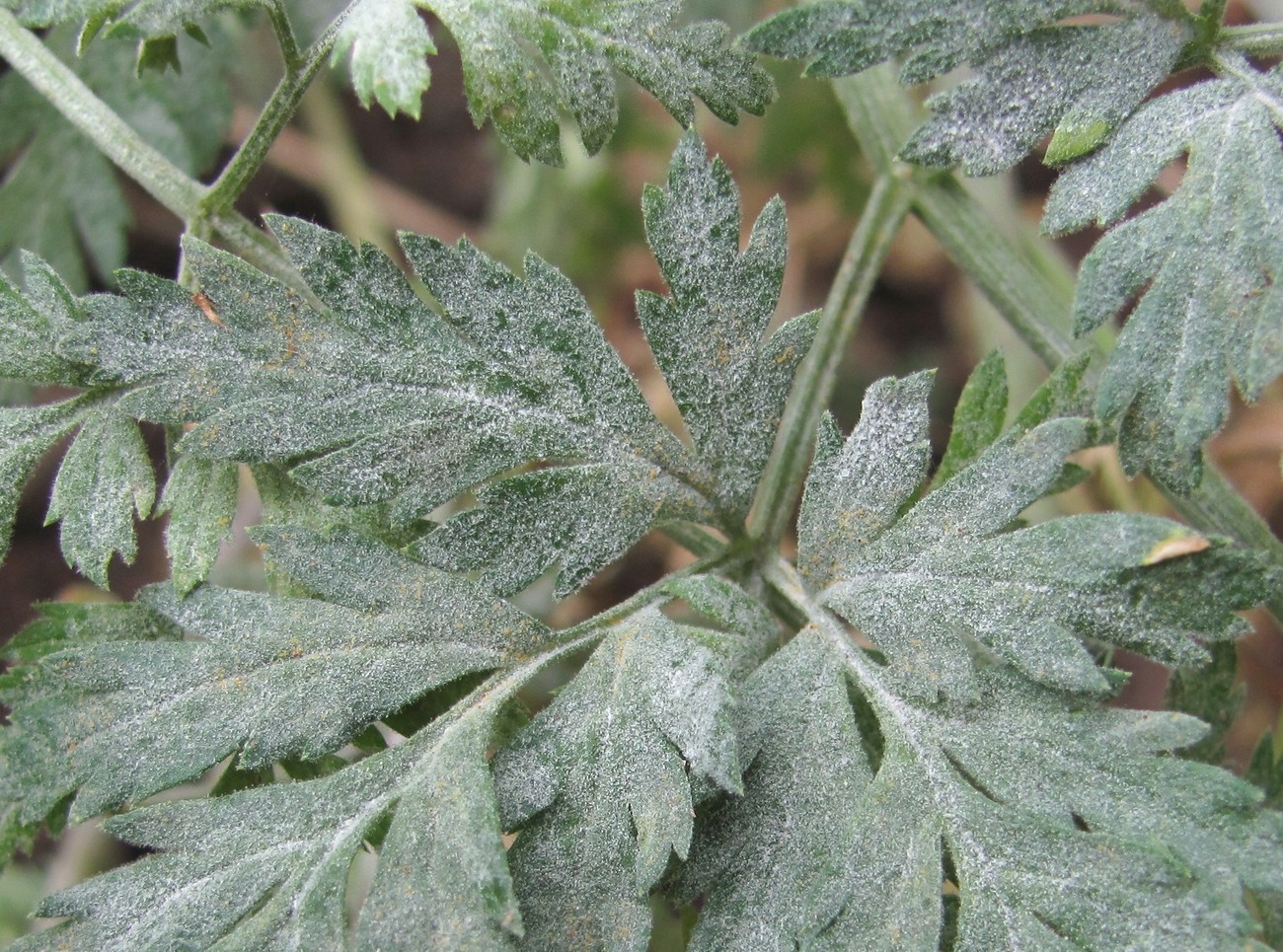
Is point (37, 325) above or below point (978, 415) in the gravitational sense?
above

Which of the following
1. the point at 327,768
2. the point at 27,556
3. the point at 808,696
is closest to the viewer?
the point at 808,696

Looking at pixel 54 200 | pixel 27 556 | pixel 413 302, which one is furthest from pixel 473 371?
pixel 27 556

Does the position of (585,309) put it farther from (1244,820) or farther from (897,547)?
(1244,820)

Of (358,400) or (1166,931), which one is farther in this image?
(358,400)

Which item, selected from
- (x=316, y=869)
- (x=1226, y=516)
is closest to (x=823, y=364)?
(x=1226, y=516)

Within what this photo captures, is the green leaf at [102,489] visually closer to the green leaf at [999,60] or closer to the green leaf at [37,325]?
the green leaf at [37,325]

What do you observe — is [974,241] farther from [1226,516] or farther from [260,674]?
[260,674]

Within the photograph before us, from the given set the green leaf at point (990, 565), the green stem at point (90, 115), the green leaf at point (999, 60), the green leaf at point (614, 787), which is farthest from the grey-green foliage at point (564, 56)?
the green leaf at point (614, 787)
